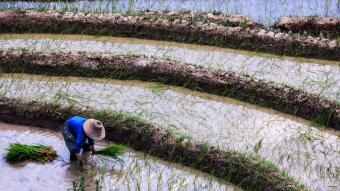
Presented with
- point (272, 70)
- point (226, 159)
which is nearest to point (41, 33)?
point (272, 70)

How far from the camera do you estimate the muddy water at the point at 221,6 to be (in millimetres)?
11070

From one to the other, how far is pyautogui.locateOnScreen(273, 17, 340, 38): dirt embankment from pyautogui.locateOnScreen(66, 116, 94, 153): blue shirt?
173 inches

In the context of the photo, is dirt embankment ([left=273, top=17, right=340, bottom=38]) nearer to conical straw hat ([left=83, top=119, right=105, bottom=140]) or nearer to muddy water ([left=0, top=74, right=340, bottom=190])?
muddy water ([left=0, top=74, right=340, bottom=190])

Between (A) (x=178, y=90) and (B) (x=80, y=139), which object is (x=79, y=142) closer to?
(B) (x=80, y=139)

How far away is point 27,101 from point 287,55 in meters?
3.66

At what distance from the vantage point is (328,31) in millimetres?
10453

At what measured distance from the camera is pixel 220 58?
9.66m

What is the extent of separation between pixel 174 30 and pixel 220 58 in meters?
1.11

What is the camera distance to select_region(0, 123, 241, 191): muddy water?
7051 millimetres

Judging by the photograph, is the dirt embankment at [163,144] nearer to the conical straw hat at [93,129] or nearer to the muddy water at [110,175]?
A: the muddy water at [110,175]

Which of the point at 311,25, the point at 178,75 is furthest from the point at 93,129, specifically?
the point at 311,25

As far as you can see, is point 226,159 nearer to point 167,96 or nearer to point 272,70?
point 167,96

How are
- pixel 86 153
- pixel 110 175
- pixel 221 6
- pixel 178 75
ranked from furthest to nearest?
pixel 221 6 → pixel 178 75 → pixel 86 153 → pixel 110 175

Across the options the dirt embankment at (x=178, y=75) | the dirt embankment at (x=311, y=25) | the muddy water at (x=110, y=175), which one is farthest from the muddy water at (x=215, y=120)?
the dirt embankment at (x=311, y=25)
